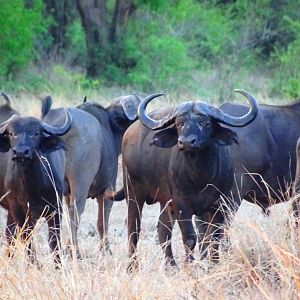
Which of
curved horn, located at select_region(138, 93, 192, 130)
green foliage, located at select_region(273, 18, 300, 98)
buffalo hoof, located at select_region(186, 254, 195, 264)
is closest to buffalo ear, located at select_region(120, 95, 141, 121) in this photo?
curved horn, located at select_region(138, 93, 192, 130)

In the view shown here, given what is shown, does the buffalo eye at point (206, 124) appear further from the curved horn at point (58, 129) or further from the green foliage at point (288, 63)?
the green foliage at point (288, 63)

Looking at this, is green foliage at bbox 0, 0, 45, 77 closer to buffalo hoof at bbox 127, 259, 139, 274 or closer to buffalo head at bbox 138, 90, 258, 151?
buffalo head at bbox 138, 90, 258, 151

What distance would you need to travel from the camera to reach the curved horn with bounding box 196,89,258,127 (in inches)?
383

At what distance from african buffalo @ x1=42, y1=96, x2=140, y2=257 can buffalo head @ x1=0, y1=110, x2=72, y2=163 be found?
1205mm

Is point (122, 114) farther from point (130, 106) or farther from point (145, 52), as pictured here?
point (145, 52)

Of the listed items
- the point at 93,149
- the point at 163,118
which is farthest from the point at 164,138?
the point at 93,149

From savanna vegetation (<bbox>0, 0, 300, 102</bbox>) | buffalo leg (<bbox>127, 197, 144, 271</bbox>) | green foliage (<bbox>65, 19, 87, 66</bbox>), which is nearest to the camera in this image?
buffalo leg (<bbox>127, 197, 144, 271</bbox>)

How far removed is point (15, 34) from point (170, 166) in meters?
22.2

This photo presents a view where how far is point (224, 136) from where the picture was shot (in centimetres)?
984

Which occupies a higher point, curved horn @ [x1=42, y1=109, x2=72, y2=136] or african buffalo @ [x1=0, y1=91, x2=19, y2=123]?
curved horn @ [x1=42, y1=109, x2=72, y2=136]

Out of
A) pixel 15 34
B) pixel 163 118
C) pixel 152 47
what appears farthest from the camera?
pixel 152 47

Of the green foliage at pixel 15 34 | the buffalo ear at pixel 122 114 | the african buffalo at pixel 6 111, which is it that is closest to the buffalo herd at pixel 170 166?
the african buffalo at pixel 6 111

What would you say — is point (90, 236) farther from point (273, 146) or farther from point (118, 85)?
point (118, 85)

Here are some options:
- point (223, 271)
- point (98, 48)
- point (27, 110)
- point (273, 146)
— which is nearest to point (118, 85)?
point (98, 48)
